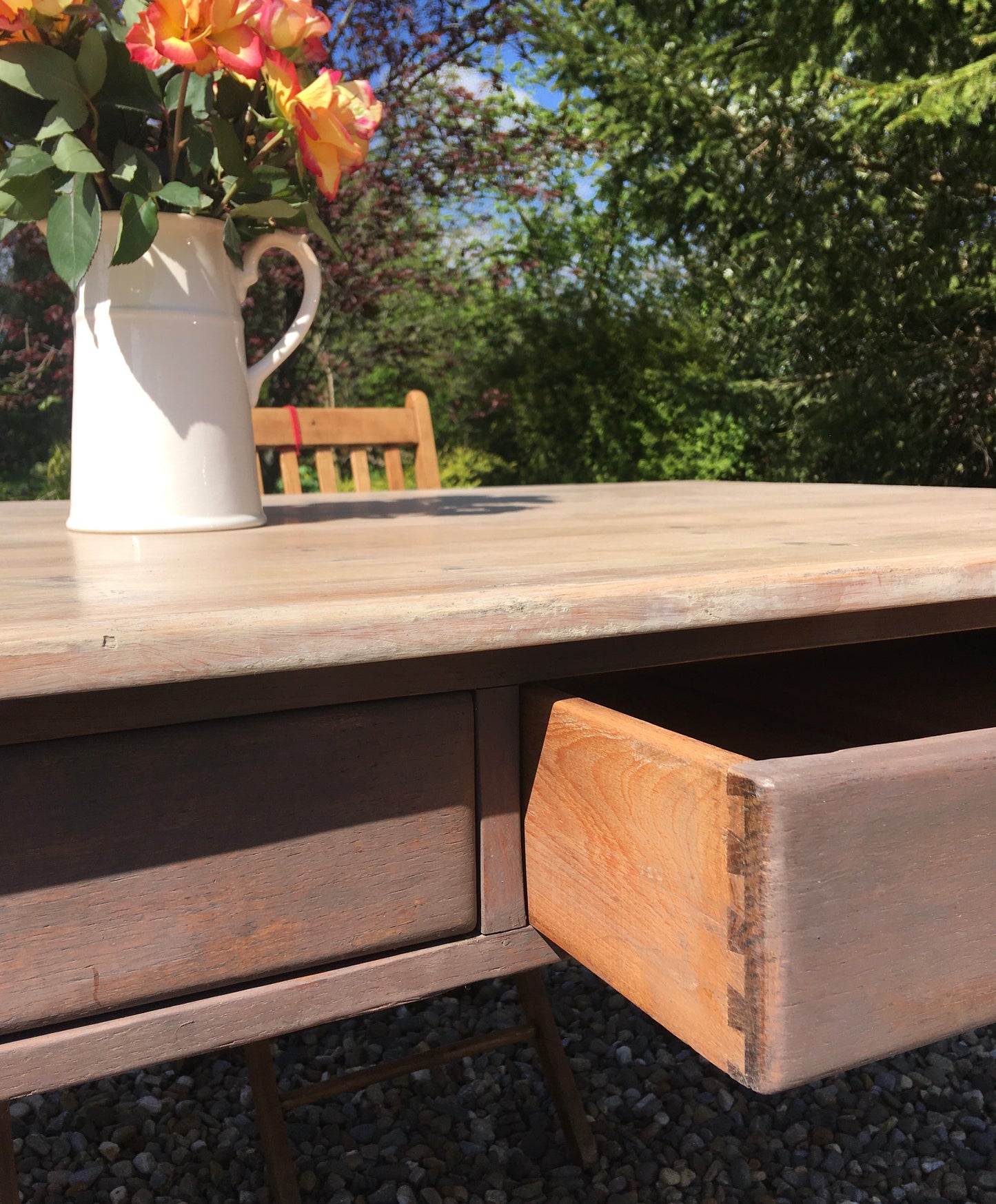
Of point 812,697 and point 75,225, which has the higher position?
point 75,225

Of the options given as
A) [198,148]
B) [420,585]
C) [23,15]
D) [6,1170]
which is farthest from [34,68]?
[6,1170]

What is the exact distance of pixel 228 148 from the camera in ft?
3.07

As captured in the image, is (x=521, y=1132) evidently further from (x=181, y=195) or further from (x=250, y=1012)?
(x=181, y=195)

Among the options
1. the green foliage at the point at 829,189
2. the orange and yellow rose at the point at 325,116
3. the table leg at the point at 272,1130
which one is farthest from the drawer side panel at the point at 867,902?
the green foliage at the point at 829,189

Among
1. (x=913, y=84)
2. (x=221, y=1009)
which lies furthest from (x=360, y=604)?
(x=913, y=84)

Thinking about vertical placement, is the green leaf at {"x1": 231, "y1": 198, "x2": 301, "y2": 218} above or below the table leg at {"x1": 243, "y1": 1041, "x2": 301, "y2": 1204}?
above

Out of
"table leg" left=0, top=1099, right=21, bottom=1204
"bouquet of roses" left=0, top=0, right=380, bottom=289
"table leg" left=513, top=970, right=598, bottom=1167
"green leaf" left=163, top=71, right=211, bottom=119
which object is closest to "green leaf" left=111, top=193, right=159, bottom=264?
"bouquet of roses" left=0, top=0, right=380, bottom=289

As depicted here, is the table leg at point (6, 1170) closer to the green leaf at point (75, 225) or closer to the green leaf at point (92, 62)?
the green leaf at point (75, 225)

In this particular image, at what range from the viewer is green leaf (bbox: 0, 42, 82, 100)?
0.85m

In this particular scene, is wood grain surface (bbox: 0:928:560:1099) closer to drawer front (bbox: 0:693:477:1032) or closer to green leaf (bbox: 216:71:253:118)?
drawer front (bbox: 0:693:477:1032)

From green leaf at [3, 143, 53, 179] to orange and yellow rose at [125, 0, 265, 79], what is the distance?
109 mm

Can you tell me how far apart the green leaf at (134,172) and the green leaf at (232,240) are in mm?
73

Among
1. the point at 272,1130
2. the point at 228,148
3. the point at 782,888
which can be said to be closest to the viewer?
the point at 782,888

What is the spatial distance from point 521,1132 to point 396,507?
0.89 meters
